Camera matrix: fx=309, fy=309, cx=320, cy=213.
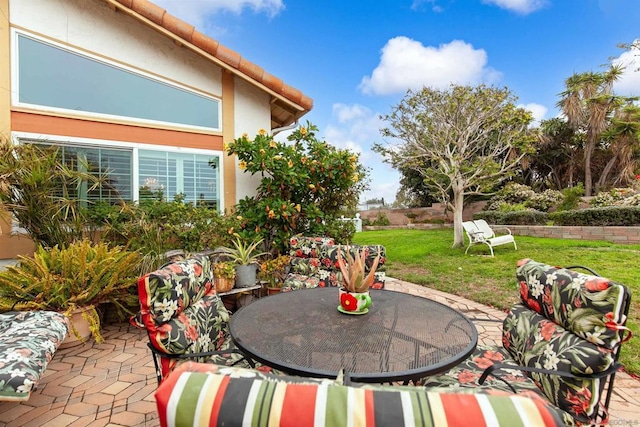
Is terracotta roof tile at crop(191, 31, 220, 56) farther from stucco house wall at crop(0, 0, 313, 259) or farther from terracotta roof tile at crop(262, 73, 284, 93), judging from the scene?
terracotta roof tile at crop(262, 73, 284, 93)

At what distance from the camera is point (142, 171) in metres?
5.24

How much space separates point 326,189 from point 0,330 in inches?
188

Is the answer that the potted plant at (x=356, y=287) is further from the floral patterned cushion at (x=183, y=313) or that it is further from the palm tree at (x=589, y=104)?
the palm tree at (x=589, y=104)

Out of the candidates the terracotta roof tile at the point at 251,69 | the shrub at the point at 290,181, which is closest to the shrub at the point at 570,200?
the shrub at the point at 290,181

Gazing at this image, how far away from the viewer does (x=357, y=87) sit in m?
14.0

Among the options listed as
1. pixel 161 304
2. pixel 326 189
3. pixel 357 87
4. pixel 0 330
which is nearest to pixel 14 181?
pixel 0 330

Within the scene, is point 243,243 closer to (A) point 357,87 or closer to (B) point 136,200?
(B) point 136,200

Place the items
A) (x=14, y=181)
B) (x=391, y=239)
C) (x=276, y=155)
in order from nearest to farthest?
1. (x=14, y=181)
2. (x=276, y=155)
3. (x=391, y=239)

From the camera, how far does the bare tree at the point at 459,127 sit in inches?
372

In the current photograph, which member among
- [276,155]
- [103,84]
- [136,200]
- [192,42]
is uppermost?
[192,42]

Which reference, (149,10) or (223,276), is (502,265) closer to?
(223,276)

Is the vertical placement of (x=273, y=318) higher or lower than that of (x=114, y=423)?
higher

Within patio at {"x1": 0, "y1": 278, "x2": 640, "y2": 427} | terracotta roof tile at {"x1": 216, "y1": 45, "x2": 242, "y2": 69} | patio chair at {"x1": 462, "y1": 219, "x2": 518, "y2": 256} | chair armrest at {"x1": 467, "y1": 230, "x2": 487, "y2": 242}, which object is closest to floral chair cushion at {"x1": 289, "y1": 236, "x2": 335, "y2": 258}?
patio at {"x1": 0, "y1": 278, "x2": 640, "y2": 427}

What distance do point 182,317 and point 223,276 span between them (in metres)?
2.31
